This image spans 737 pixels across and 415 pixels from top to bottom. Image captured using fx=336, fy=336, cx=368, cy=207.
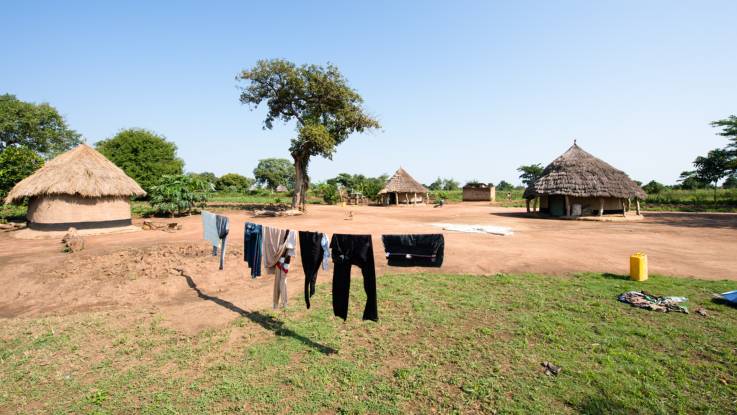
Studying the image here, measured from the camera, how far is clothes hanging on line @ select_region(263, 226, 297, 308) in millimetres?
5953

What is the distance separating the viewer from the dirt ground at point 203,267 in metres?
7.39

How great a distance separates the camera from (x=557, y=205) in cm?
2505

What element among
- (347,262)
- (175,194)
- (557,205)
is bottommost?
(347,262)

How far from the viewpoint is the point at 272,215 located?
86.8 ft

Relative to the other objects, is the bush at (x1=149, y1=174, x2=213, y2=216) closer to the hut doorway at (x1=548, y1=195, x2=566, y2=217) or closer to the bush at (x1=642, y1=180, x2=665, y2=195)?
the hut doorway at (x1=548, y1=195, x2=566, y2=217)

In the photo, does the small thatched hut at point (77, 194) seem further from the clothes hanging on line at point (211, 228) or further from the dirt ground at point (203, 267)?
the clothes hanging on line at point (211, 228)

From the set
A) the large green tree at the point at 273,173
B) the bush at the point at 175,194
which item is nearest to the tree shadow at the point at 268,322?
the bush at the point at 175,194

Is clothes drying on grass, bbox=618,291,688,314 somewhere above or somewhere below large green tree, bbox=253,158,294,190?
below

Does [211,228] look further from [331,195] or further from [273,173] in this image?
[273,173]


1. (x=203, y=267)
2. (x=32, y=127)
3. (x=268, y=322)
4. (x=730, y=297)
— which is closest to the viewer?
(x=268, y=322)

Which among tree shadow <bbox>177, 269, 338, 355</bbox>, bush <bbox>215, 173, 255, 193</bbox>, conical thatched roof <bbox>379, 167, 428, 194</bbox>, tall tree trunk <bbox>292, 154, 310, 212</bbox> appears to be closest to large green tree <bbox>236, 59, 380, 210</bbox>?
tall tree trunk <bbox>292, 154, 310, 212</bbox>

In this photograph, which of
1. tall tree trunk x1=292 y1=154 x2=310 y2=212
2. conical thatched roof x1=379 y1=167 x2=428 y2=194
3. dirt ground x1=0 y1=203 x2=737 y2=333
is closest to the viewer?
dirt ground x1=0 y1=203 x2=737 y2=333

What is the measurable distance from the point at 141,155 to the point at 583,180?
3939 cm

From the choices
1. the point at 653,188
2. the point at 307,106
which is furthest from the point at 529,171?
the point at 307,106
